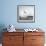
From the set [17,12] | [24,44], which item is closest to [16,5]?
[17,12]

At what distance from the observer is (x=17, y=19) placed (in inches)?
167

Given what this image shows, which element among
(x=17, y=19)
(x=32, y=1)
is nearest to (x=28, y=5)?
(x=32, y=1)

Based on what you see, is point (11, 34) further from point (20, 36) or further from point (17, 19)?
point (17, 19)

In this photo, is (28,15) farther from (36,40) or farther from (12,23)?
(36,40)

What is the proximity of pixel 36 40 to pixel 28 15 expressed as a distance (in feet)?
3.04

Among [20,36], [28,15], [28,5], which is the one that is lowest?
[20,36]

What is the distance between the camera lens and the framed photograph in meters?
4.23

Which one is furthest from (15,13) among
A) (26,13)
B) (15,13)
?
(26,13)

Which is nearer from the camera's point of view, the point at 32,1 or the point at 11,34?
the point at 11,34

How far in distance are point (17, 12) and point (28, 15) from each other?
38cm

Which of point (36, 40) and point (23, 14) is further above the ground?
point (23, 14)

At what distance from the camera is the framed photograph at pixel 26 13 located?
4227 millimetres

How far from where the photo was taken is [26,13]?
13.9 feet

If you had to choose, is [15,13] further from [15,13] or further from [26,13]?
[26,13]
